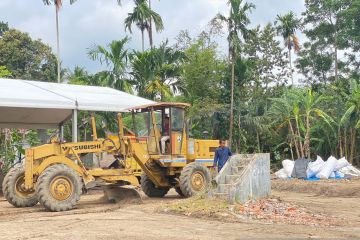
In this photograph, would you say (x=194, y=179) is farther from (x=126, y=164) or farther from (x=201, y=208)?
(x=201, y=208)

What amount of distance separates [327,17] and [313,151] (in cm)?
1357

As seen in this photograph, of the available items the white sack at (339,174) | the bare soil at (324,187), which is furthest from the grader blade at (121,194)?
the white sack at (339,174)

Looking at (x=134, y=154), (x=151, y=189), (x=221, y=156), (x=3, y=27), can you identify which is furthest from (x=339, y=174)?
(x=3, y=27)

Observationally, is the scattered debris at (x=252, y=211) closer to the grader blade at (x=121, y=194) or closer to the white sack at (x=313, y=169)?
the grader blade at (x=121, y=194)

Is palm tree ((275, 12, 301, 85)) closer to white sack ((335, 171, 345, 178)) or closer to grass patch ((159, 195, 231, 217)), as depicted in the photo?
white sack ((335, 171, 345, 178))

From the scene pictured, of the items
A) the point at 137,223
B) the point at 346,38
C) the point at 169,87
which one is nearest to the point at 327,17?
the point at 346,38

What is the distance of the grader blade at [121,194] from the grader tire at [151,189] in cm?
155

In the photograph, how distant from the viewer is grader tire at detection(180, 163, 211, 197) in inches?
589

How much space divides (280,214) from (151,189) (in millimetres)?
5936

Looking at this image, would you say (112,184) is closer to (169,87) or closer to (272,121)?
(169,87)

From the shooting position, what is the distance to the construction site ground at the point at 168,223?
895cm

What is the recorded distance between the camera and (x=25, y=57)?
148 ft

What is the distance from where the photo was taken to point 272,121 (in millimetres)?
30219

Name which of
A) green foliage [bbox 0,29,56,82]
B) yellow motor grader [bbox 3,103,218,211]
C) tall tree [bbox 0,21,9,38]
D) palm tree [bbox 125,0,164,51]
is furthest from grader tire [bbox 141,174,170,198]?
tall tree [bbox 0,21,9,38]
